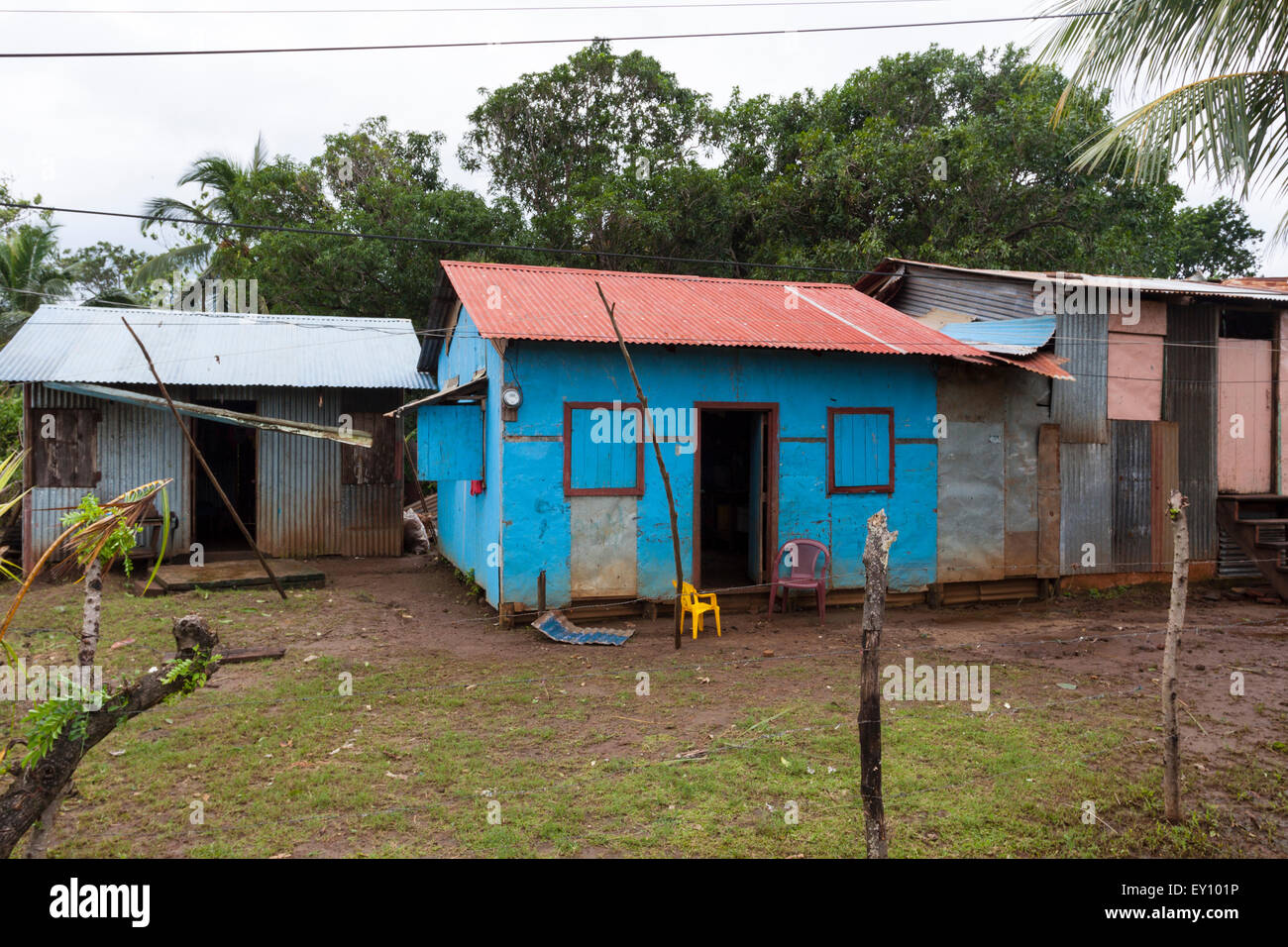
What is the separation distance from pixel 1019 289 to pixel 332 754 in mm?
10708

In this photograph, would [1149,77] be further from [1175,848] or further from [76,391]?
[76,391]

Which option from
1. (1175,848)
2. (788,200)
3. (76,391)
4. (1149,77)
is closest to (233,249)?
(76,391)

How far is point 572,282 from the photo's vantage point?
1176 centimetres

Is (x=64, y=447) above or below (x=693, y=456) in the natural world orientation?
above

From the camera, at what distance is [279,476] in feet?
47.5

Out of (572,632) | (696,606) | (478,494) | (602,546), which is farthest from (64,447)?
(696,606)

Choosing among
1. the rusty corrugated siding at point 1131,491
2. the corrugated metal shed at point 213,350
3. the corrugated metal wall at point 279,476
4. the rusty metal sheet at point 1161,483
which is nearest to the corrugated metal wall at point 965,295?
the rusty corrugated siding at point 1131,491

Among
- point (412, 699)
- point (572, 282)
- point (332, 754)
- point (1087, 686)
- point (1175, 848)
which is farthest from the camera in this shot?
point (572, 282)

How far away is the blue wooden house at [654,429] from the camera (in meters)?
9.59

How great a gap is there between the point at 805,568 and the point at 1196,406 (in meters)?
6.72

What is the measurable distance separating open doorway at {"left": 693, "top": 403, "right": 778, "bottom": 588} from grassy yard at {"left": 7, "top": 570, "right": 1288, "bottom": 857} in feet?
7.25

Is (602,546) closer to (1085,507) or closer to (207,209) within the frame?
(1085,507)

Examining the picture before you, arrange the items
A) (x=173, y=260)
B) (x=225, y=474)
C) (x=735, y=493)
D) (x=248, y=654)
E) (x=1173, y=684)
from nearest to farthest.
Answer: (x=1173, y=684)
(x=248, y=654)
(x=735, y=493)
(x=225, y=474)
(x=173, y=260)

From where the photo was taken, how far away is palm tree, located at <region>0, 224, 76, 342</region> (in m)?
21.1
